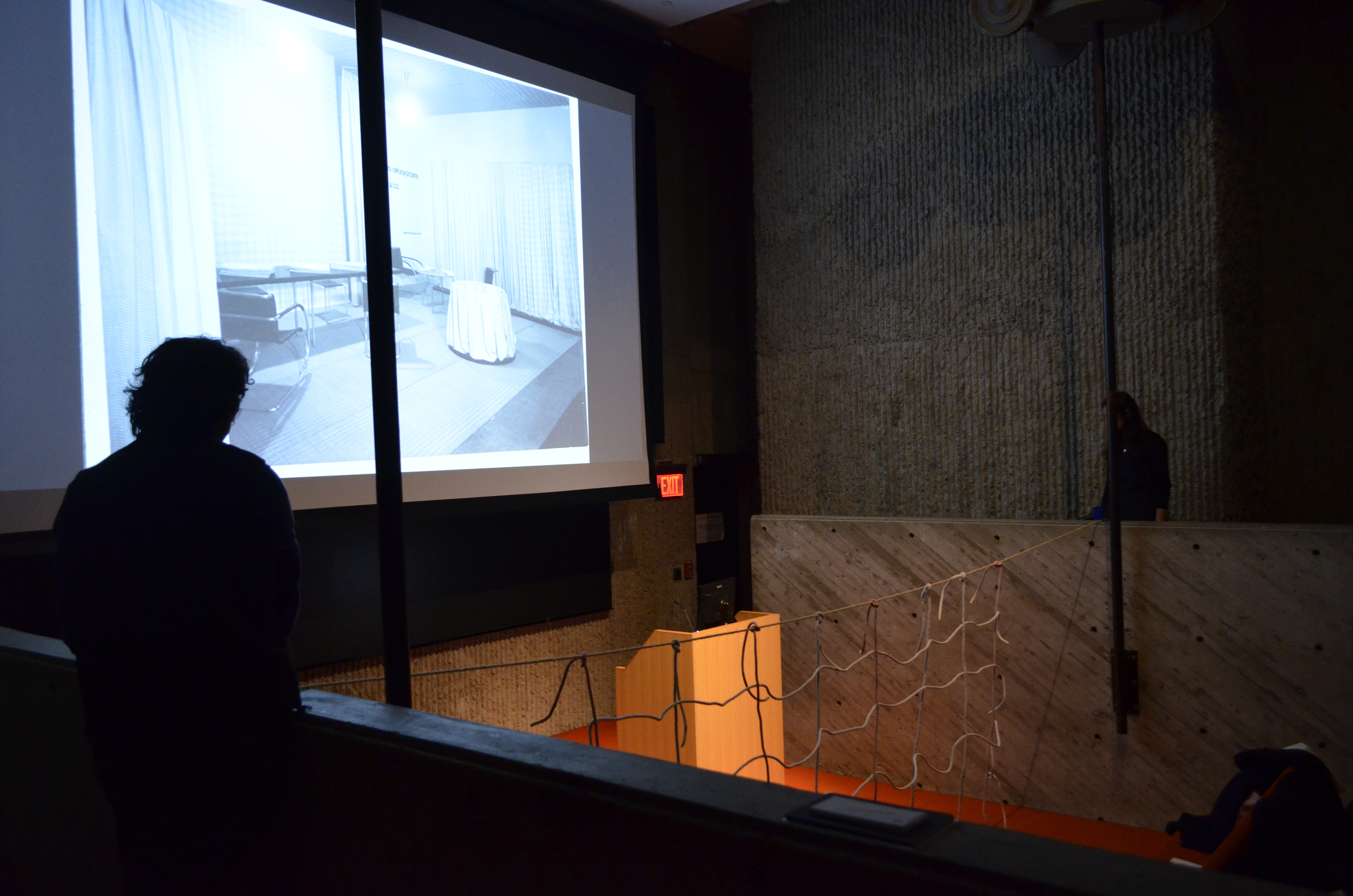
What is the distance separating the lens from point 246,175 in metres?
3.36

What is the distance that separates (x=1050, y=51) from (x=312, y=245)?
3.10 m

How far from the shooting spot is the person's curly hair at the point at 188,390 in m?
1.45

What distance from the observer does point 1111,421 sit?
11.1 feet

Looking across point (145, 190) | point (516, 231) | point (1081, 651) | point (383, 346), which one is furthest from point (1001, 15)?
point (145, 190)

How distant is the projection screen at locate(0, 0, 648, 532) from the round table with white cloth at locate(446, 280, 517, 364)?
1cm

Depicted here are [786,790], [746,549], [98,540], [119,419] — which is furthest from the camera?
[746,549]

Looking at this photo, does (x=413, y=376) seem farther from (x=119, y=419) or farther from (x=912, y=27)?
(x=912, y=27)

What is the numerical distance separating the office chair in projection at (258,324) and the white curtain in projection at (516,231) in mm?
805

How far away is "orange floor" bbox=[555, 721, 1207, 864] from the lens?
10.0 feet

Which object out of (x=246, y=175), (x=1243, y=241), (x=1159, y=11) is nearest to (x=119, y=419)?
(x=246, y=175)

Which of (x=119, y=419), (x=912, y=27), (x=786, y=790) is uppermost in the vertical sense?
(x=912, y=27)

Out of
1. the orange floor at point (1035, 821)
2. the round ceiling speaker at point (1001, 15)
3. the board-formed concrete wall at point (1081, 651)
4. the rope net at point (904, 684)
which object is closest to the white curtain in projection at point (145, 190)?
the rope net at point (904, 684)

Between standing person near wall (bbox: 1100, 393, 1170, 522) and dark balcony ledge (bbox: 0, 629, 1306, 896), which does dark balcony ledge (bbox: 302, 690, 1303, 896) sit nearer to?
dark balcony ledge (bbox: 0, 629, 1306, 896)

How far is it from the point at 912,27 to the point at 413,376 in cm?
317
